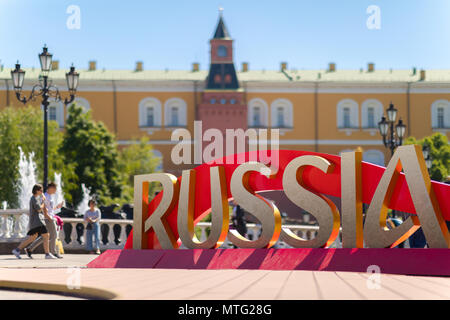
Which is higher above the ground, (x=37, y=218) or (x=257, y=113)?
(x=257, y=113)

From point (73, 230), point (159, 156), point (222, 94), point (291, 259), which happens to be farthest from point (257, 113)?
point (291, 259)

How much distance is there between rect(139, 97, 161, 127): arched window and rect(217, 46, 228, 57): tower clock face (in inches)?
234

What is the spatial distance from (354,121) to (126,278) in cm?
5541

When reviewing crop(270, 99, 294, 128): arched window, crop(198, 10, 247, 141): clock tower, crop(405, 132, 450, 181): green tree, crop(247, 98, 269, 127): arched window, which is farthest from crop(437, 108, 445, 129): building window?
crop(198, 10, 247, 141): clock tower

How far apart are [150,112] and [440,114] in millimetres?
22156

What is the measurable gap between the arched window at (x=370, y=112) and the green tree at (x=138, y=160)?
16.3 metres

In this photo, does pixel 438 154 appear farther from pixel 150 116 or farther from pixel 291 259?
pixel 291 259

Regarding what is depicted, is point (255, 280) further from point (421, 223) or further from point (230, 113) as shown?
point (230, 113)

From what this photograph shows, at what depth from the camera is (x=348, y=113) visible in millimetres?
63531

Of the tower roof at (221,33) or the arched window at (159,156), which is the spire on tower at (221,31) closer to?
the tower roof at (221,33)

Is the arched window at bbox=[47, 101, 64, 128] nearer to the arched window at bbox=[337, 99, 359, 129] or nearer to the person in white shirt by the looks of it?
the arched window at bbox=[337, 99, 359, 129]

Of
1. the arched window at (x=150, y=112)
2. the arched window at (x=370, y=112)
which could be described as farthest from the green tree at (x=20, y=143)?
the arched window at (x=370, y=112)

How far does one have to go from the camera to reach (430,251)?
10.2 m

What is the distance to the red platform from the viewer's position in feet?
33.5
